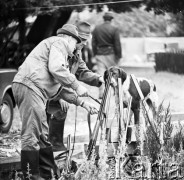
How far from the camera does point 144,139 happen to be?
661 centimetres

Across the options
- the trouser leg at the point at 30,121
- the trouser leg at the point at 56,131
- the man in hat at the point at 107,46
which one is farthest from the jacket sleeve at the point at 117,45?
the trouser leg at the point at 30,121

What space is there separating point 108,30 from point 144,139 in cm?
701

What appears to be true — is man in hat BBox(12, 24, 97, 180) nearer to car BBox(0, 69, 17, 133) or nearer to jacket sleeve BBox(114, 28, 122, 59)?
car BBox(0, 69, 17, 133)

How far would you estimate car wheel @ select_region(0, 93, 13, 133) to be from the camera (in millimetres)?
10369

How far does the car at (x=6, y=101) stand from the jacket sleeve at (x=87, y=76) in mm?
2599

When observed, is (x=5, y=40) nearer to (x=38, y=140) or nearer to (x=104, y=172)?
(x=38, y=140)

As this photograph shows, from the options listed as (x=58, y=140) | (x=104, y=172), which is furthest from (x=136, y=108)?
(x=104, y=172)

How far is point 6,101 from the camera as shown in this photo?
10500mm

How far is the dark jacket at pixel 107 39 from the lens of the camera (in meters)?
13.4

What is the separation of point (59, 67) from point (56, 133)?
1.90 meters

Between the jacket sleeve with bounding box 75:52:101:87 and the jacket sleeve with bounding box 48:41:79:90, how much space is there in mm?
882

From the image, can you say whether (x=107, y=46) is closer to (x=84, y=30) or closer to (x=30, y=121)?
(x=84, y=30)

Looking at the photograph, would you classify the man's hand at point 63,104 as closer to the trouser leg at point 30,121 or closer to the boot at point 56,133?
the boot at point 56,133

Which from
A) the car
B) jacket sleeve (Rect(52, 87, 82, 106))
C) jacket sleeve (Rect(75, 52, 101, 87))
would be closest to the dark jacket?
the car
